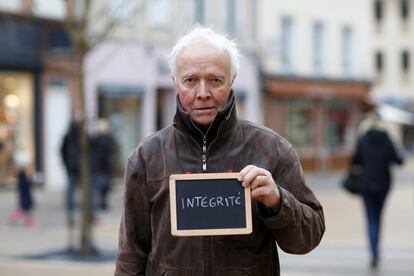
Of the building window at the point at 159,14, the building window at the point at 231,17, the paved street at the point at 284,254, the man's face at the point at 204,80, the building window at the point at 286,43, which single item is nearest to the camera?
the man's face at the point at 204,80

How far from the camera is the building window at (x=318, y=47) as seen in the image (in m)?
36.6

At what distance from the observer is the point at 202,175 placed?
308cm

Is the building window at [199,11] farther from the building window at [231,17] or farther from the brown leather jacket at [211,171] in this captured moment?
the brown leather jacket at [211,171]

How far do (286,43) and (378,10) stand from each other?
2386 cm

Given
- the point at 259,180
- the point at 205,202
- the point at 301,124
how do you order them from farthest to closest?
the point at 301,124
the point at 205,202
the point at 259,180

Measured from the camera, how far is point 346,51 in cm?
3878

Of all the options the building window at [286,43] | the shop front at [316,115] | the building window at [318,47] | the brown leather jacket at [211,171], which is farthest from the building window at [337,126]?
the brown leather jacket at [211,171]

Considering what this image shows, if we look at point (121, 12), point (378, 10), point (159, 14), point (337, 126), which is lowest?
point (337, 126)

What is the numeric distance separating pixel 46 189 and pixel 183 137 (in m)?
20.5

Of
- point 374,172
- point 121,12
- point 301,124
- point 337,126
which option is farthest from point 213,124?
point 337,126

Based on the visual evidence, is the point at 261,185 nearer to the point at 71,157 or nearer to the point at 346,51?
the point at 71,157

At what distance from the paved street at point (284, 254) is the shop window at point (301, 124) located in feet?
45.8

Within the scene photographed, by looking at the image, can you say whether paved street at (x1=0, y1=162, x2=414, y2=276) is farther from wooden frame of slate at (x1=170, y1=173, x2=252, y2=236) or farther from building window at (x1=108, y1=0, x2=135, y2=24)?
wooden frame of slate at (x1=170, y1=173, x2=252, y2=236)

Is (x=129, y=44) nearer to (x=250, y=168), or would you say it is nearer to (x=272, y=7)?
(x=272, y=7)
